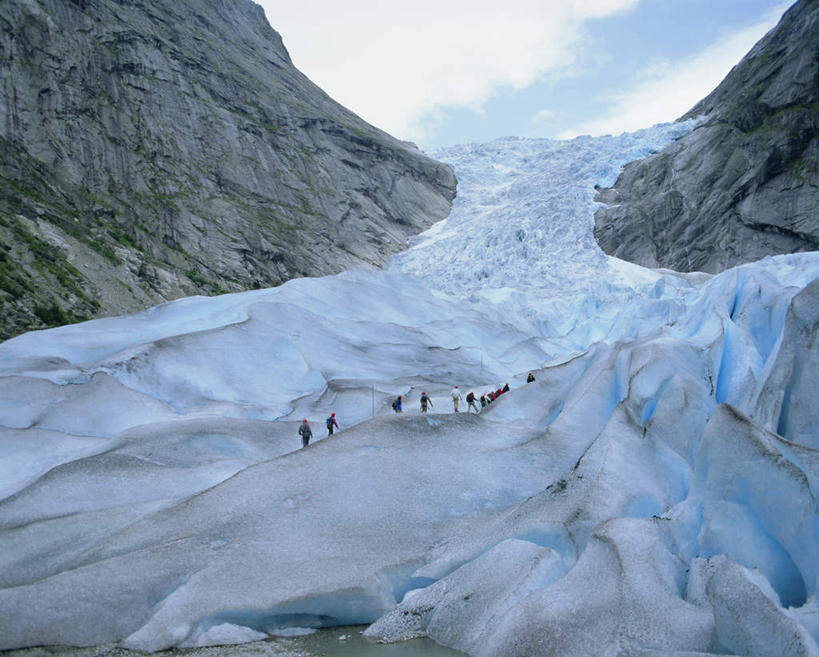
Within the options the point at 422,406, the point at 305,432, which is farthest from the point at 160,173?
the point at 305,432

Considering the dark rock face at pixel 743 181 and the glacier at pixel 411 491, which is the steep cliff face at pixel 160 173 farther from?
the dark rock face at pixel 743 181

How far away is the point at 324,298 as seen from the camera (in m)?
21.5

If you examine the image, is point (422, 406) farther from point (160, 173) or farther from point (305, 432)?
point (160, 173)

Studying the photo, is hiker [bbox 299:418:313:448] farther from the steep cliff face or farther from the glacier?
the steep cliff face

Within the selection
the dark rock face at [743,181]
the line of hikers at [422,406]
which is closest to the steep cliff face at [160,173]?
the line of hikers at [422,406]

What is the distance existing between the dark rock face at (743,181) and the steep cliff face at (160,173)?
51.2 ft

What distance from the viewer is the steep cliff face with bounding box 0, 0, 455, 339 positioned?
2537 centimetres

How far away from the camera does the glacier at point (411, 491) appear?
22.2 ft

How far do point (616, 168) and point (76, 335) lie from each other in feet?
116

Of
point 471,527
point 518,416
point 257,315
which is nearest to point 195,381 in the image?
point 257,315

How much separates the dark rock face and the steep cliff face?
15.6 m

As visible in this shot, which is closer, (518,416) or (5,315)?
(518,416)

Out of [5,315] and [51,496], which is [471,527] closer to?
[51,496]

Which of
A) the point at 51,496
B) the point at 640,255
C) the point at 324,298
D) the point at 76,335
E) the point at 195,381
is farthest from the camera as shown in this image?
the point at 640,255
